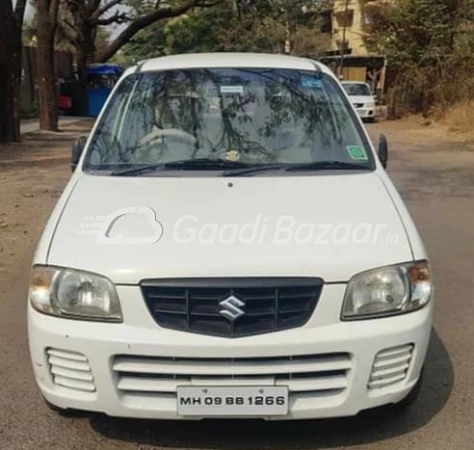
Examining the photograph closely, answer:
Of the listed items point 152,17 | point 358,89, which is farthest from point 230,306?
point 358,89

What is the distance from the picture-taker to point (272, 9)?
110 ft

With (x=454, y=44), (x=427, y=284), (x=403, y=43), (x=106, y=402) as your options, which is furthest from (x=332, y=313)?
(x=403, y=43)

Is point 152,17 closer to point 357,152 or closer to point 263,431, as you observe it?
point 357,152

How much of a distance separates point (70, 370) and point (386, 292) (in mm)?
1396

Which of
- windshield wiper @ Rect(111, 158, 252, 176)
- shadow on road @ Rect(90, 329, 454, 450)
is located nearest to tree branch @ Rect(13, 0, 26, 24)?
windshield wiper @ Rect(111, 158, 252, 176)

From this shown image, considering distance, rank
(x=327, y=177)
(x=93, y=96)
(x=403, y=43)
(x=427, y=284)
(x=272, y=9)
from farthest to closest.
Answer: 1. (x=272, y=9)
2. (x=93, y=96)
3. (x=403, y=43)
4. (x=327, y=177)
5. (x=427, y=284)

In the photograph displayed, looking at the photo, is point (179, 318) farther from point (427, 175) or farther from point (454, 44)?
point (454, 44)

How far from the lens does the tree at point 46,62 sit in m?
20.4

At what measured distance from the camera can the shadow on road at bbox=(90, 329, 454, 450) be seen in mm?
3645

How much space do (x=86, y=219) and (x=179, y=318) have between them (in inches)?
30.1

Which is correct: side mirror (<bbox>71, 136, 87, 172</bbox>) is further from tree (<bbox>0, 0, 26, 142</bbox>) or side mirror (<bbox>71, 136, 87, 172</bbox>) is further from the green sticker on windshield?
tree (<bbox>0, 0, 26, 142</bbox>)

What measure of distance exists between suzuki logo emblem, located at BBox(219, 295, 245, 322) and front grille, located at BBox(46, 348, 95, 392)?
61cm

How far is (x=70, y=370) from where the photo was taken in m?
3.39

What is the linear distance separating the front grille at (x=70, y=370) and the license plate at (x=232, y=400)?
40 cm
